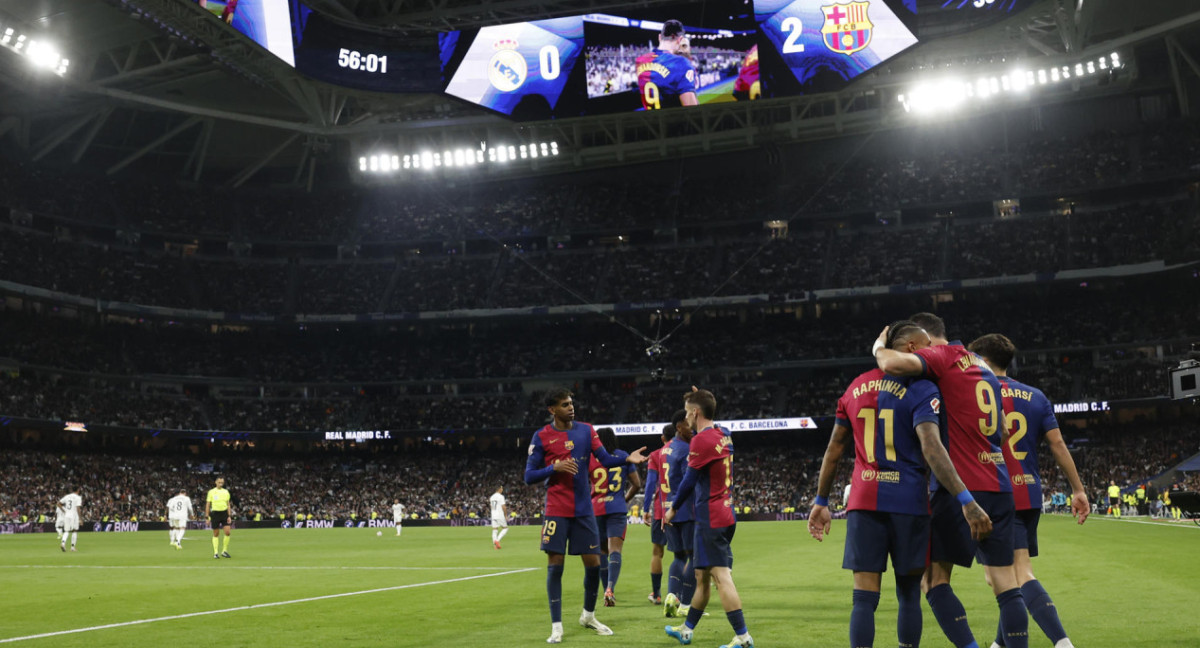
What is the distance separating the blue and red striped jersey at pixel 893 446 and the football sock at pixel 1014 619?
1139 mm

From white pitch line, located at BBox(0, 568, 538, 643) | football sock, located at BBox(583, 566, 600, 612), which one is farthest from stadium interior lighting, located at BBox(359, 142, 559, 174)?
football sock, located at BBox(583, 566, 600, 612)

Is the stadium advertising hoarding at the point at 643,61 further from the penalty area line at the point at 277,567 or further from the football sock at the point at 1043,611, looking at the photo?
the football sock at the point at 1043,611

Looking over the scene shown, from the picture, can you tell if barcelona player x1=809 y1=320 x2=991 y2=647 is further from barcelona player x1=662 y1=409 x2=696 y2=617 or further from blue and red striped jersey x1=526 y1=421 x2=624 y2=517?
barcelona player x1=662 y1=409 x2=696 y2=617

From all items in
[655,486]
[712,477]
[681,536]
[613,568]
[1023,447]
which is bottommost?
[613,568]

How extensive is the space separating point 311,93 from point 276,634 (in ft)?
149

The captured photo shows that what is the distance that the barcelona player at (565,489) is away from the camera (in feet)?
36.7

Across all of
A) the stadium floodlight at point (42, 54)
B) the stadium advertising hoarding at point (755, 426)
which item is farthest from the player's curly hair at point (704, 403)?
the stadium advertising hoarding at point (755, 426)

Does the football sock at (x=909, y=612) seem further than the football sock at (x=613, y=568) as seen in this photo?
No

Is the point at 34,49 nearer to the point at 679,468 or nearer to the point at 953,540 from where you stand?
the point at 679,468

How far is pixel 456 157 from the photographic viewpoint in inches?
2532

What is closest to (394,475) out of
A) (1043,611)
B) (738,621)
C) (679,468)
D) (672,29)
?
(672,29)

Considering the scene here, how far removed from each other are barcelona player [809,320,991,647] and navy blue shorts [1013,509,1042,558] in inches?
72.6

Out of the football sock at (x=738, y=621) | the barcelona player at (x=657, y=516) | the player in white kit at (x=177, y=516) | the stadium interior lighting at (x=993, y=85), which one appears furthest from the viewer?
the stadium interior lighting at (x=993, y=85)

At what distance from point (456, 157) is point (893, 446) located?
59.2 m
